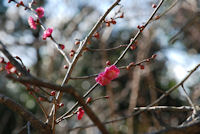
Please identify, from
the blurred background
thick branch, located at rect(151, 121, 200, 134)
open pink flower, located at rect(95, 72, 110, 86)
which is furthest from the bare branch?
the blurred background

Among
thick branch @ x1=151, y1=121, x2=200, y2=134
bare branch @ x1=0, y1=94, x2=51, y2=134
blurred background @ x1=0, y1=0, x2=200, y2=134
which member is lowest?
thick branch @ x1=151, y1=121, x2=200, y2=134

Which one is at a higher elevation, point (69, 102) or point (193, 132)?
point (69, 102)

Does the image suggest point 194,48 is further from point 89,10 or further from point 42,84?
point 42,84

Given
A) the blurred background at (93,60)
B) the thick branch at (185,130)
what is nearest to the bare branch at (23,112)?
the thick branch at (185,130)

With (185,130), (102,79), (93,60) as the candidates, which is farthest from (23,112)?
(93,60)

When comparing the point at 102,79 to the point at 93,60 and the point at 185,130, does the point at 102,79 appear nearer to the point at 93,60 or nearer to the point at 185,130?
the point at 185,130

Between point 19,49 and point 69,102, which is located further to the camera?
point 69,102

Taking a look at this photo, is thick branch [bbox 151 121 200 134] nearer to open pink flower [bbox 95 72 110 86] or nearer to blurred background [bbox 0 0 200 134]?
open pink flower [bbox 95 72 110 86]

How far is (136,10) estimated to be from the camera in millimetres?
4246

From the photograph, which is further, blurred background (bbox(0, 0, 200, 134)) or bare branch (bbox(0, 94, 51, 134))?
blurred background (bbox(0, 0, 200, 134))

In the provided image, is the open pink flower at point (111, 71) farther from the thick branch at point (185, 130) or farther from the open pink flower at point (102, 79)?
the thick branch at point (185, 130)

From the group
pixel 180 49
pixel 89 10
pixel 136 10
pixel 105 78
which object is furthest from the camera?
pixel 180 49

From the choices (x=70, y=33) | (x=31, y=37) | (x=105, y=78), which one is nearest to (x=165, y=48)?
(x=70, y=33)

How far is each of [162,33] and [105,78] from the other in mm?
5434
